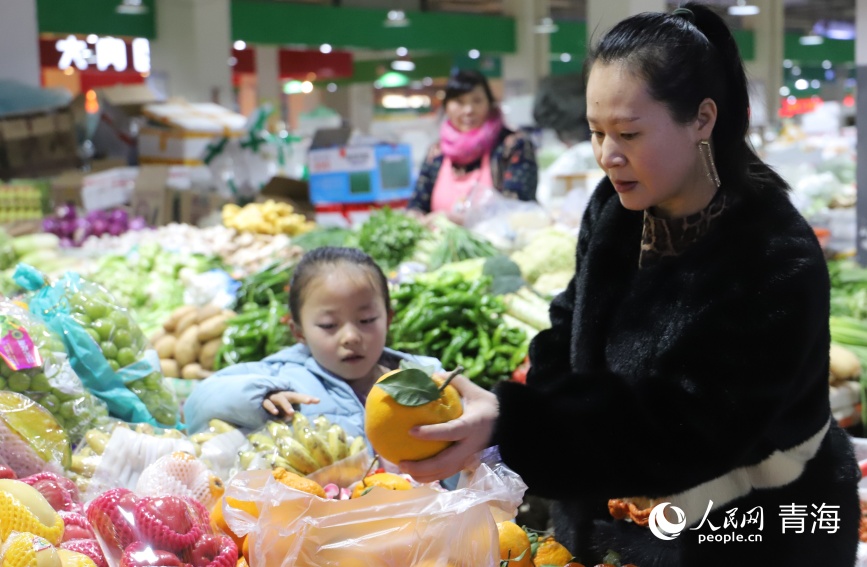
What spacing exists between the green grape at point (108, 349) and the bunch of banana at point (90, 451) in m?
0.32

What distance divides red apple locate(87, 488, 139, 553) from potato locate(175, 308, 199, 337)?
9.22 ft

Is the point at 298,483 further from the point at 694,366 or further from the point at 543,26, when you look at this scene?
the point at 543,26

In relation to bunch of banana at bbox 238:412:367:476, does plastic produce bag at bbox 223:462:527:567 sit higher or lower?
higher

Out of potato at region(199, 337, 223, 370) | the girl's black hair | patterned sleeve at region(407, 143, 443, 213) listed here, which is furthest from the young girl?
patterned sleeve at region(407, 143, 443, 213)

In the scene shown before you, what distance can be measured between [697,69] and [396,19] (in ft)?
49.4

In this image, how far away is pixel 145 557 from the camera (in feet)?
5.07

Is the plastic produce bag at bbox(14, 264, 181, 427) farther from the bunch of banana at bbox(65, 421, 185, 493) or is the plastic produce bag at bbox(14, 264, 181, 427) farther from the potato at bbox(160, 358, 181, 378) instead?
the potato at bbox(160, 358, 181, 378)

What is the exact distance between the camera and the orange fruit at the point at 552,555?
188cm

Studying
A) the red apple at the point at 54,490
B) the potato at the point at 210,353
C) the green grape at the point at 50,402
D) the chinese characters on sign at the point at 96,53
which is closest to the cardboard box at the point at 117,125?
the chinese characters on sign at the point at 96,53

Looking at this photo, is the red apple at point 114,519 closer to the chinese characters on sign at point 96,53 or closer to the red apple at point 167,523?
the red apple at point 167,523

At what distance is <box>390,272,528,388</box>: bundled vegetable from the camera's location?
12.2 feet

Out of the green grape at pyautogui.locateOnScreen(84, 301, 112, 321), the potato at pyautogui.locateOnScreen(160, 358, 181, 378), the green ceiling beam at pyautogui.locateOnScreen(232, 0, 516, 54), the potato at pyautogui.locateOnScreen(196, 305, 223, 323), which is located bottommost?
the potato at pyautogui.locateOnScreen(160, 358, 181, 378)

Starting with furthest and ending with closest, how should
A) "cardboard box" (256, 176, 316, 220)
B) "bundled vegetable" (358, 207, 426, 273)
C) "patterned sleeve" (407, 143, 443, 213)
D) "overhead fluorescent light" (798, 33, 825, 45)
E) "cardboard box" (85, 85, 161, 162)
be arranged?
"overhead fluorescent light" (798, 33, 825, 45) → "cardboard box" (85, 85, 161, 162) → "cardboard box" (256, 176, 316, 220) → "patterned sleeve" (407, 143, 443, 213) → "bundled vegetable" (358, 207, 426, 273)

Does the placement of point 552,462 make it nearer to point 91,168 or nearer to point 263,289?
point 263,289
